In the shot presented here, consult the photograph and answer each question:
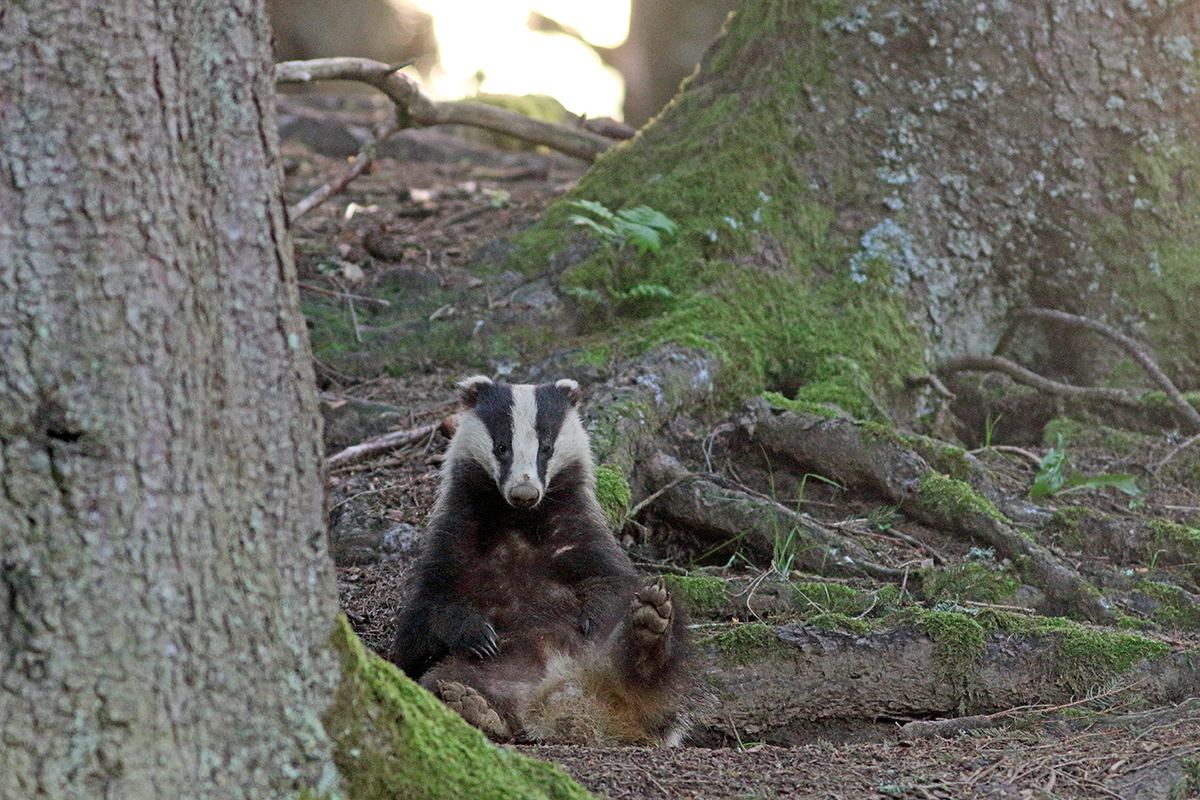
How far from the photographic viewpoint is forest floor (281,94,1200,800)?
2.74 metres

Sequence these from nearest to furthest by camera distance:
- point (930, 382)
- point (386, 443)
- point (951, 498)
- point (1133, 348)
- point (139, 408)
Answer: point (139, 408), point (951, 498), point (386, 443), point (930, 382), point (1133, 348)

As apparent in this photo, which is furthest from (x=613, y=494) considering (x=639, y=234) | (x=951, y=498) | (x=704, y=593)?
(x=639, y=234)

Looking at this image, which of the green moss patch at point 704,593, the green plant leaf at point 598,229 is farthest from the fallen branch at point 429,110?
the green moss patch at point 704,593

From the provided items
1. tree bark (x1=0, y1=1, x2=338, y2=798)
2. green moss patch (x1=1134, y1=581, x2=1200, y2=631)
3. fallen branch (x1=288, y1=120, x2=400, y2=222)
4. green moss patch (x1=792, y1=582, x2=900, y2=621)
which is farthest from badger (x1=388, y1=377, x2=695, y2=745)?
fallen branch (x1=288, y1=120, x2=400, y2=222)

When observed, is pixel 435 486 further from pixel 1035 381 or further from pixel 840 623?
pixel 1035 381

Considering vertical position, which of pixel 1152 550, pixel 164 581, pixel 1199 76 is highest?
pixel 1199 76

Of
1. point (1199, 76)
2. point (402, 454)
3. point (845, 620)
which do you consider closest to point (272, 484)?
point (845, 620)

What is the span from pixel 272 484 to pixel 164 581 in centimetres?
26

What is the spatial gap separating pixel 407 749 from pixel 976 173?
453cm

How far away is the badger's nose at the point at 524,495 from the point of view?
3842 mm

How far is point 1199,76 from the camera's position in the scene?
567cm

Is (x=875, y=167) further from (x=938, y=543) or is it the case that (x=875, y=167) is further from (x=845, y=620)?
(x=845, y=620)

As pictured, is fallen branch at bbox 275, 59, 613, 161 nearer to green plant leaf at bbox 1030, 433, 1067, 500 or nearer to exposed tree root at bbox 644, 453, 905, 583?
exposed tree root at bbox 644, 453, 905, 583

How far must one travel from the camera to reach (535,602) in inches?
153
